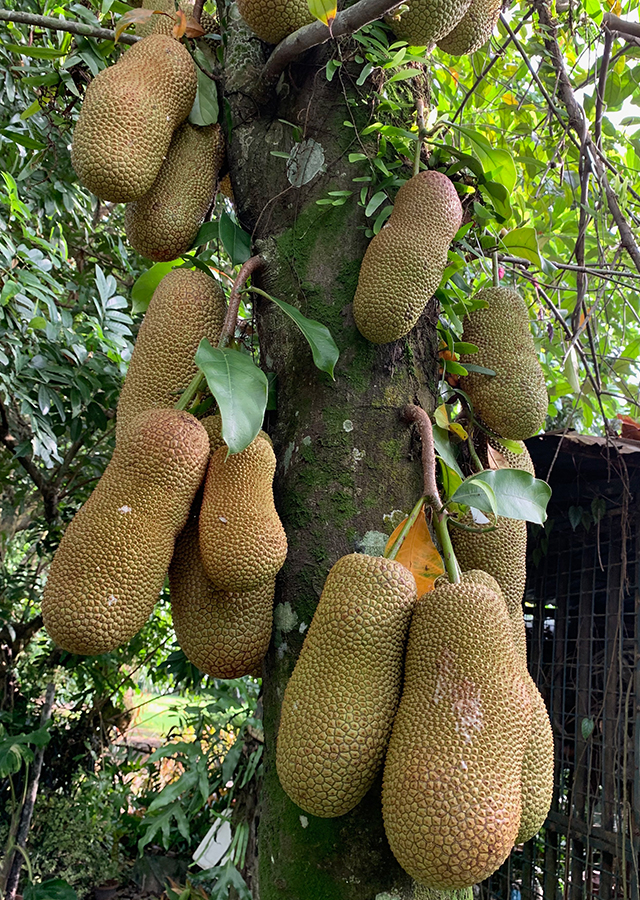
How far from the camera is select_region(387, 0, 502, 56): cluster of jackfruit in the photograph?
93 cm

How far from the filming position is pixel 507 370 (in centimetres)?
102

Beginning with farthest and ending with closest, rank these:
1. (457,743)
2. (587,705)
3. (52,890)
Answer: (52,890) < (587,705) < (457,743)

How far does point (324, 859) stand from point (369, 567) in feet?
0.94

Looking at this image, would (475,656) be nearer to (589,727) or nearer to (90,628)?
(90,628)

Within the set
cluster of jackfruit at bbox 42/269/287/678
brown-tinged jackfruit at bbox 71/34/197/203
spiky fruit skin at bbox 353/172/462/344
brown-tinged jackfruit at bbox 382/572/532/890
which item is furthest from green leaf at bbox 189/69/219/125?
brown-tinged jackfruit at bbox 382/572/532/890

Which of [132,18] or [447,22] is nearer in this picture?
[447,22]

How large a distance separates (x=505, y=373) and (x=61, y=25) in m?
0.89

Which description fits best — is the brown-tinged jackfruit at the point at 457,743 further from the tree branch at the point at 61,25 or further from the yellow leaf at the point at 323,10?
the tree branch at the point at 61,25

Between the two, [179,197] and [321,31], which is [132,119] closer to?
[179,197]

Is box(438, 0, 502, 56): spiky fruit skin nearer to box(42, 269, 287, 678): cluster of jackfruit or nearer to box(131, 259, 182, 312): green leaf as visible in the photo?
box(131, 259, 182, 312): green leaf

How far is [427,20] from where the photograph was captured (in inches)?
37.2

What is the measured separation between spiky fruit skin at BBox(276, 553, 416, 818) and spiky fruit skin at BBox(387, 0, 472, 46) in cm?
76

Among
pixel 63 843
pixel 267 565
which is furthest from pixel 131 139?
pixel 63 843

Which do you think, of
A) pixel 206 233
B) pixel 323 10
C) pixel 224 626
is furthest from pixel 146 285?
pixel 224 626
